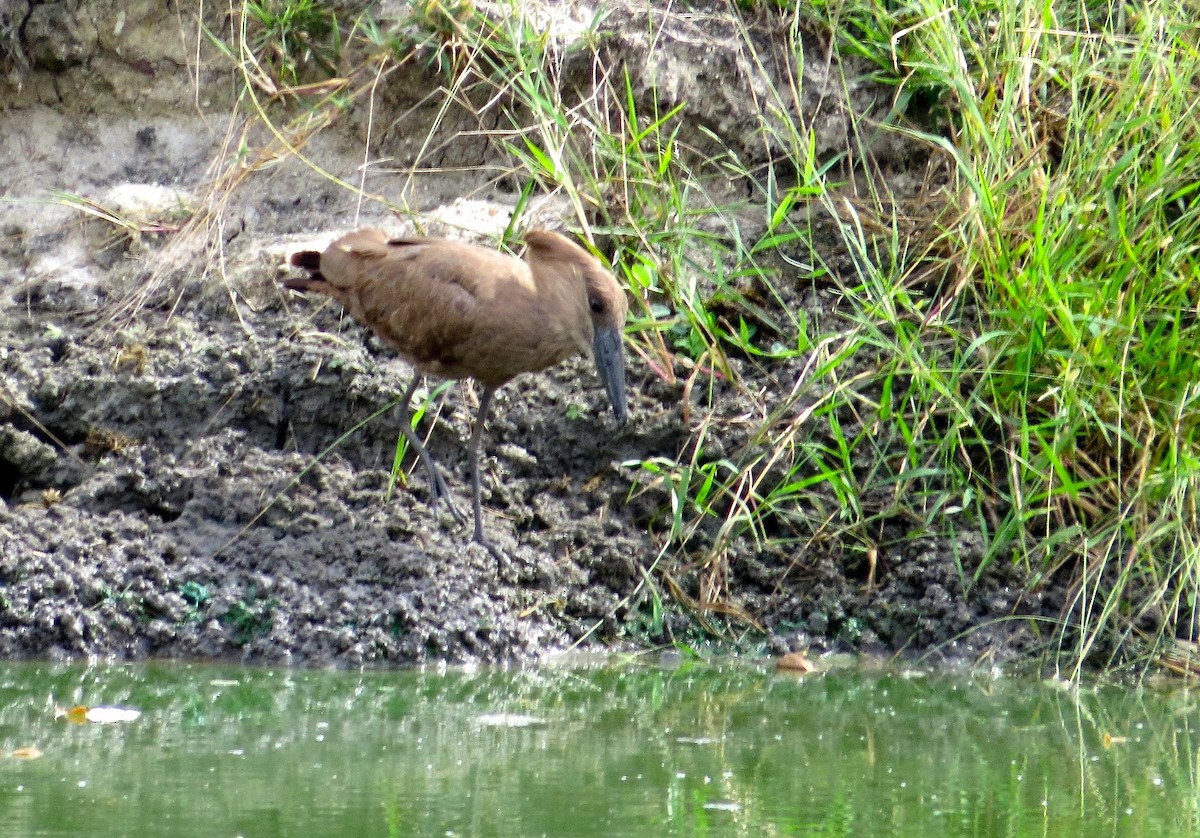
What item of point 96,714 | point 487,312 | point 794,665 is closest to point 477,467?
point 487,312

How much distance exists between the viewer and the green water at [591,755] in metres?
3.32

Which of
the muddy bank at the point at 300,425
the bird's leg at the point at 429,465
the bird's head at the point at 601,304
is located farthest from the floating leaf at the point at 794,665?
the bird's leg at the point at 429,465

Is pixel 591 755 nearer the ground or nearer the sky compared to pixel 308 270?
nearer the ground

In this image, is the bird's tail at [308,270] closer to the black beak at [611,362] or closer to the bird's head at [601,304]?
the bird's head at [601,304]

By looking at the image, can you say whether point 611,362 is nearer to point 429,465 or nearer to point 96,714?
point 429,465

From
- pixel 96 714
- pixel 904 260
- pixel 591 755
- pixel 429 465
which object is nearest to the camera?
pixel 591 755

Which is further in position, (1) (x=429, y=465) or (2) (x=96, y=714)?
(1) (x=429, y=465)

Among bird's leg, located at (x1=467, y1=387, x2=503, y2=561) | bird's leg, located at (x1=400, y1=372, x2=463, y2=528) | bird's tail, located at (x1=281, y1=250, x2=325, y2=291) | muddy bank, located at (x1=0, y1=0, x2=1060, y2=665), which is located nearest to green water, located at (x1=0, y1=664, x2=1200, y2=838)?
muddy bank, located at (x1=0, y1=0, x2=1060, y2=665)

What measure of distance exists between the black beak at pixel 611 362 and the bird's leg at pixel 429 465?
0.61 metres

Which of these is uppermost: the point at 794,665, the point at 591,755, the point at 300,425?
the point at 300,425

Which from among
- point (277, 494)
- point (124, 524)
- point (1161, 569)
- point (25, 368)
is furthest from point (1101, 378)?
point (25, 368)

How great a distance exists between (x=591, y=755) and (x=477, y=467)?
170cm

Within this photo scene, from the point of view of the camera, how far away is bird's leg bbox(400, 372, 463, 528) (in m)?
5.29

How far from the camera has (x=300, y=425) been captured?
219 inches
